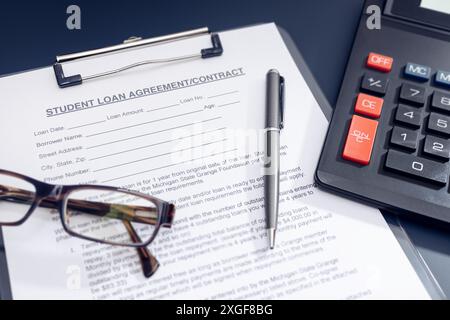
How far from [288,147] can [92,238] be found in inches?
7.1

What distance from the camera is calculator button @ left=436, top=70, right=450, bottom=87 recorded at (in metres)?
0.42

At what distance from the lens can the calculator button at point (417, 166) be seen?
0.38 meters

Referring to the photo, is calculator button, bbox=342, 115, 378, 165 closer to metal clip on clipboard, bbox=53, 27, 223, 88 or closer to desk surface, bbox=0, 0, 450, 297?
desk surface, bbox=0, 0, 450, 297

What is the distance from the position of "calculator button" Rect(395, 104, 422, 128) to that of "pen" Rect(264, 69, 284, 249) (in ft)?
0.33

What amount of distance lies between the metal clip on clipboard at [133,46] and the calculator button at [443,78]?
7.9 inches

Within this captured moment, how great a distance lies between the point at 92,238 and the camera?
1.18 ft

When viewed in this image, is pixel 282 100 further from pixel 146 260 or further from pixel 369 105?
pixel 146 260

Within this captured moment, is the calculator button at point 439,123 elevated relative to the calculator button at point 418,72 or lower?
lower

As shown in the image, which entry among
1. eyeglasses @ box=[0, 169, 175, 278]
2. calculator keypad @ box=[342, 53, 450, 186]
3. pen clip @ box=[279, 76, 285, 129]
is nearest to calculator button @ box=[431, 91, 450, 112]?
calculator keypad @ box=[342, 53, 450, 186]

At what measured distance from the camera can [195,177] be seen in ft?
1.30

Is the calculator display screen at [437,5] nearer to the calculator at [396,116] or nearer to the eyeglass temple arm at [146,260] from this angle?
the calculator at [396,116]

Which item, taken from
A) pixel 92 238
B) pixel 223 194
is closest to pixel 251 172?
pixel 223 194

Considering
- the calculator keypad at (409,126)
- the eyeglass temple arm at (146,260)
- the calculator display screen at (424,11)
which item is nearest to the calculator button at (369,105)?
the calculator keypad at (409,126)
